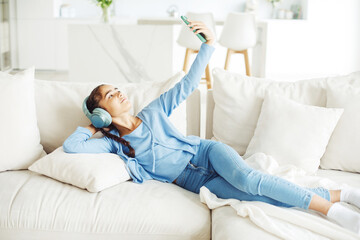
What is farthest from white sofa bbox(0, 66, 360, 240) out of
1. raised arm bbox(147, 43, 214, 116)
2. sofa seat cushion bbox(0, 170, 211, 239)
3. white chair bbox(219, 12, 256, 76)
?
white chair bbox(219, 12, 256, 76)

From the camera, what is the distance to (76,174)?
192 centimetres

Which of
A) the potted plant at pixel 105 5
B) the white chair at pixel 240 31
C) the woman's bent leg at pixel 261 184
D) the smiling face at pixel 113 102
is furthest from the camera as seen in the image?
the white chair at pixel 240 31

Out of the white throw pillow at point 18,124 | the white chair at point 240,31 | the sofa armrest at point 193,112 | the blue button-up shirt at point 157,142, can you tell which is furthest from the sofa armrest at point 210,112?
the white chair at point 240,31

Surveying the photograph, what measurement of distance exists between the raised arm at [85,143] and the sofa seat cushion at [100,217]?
0.75ft

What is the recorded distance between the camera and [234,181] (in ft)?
6.26

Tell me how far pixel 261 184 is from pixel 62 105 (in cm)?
107

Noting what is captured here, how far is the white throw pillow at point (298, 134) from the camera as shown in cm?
219

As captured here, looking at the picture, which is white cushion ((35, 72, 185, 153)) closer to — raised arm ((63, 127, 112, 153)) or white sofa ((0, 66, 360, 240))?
raised arm ((63, 127, 112, 153))

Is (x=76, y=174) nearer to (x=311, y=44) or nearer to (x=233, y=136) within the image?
(x=233, y=136)

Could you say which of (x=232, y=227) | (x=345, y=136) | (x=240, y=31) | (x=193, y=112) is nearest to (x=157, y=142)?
(x=193, y=112)

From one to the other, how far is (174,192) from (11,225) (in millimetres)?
649

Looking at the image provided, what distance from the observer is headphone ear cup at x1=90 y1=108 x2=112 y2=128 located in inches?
81.4

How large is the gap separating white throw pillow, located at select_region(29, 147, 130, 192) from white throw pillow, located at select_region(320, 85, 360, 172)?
0.98 m

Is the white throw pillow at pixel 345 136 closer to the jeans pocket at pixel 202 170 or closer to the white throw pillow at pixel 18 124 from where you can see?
the jeans pocket at pixel 202 170
